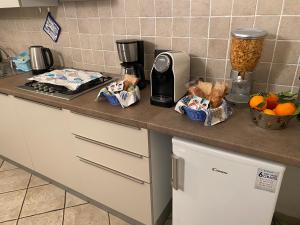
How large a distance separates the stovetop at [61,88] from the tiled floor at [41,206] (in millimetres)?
848

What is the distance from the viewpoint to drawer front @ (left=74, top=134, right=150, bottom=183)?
3.96 ft

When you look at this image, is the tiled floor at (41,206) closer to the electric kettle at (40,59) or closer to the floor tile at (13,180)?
the floor tile at (13,180)

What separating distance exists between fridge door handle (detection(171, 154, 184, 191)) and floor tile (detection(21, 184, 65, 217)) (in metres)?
1.05

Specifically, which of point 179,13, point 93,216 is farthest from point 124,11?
point 93,216

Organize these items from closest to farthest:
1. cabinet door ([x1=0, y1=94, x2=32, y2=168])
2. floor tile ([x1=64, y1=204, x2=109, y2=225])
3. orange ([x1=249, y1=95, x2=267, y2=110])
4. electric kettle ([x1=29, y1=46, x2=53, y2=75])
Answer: orange ([x1=249, y1=95, x2=267, y2=110]) < floor tile ([x1=64, y1=204, x2=109, y2=225]) < cabinet door ([x1=0, y1=94, x2=32, y2=168]) < electric kettle ([x1=29, y1=46, x2=53, y2=75])

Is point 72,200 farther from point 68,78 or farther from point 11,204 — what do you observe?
point 68,78

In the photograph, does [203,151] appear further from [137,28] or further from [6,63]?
[6,63]

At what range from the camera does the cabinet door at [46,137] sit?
1463 mm

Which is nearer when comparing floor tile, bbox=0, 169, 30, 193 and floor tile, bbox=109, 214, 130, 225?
floor tile, bbox=109, 214, 130, 225

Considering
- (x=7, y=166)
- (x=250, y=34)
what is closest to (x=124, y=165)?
(x=250, y=34)

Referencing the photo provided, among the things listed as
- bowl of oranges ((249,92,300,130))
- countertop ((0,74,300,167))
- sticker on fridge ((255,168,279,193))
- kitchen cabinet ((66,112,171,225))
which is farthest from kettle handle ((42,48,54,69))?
sticker on fridge ((255,168,279,193))

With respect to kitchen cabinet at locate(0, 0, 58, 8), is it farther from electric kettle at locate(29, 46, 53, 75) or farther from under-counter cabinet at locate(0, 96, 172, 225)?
under-counter cabinet at locate(0, 96, 172, 225)

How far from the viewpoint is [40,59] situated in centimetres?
184

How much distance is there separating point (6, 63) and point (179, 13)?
1858mm
